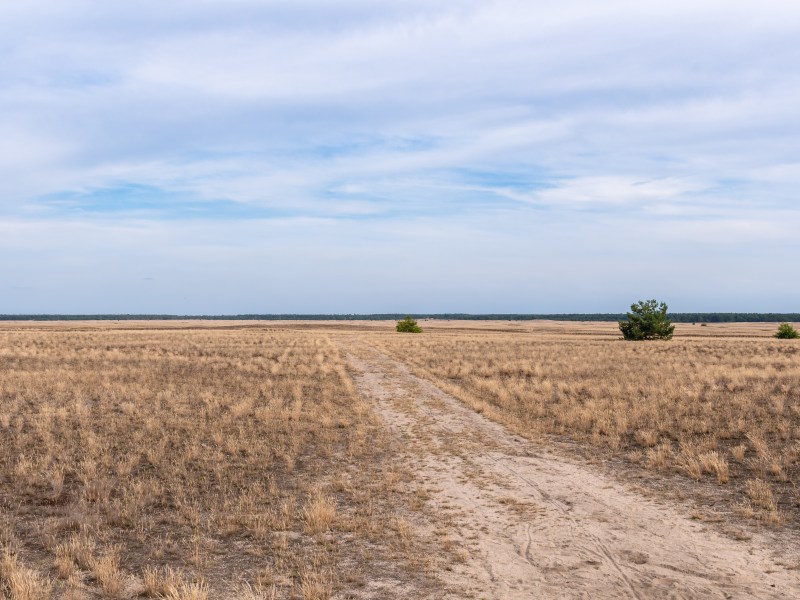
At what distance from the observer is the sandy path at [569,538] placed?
633cm

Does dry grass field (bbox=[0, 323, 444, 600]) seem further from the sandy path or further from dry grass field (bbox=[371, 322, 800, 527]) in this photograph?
dry grass field (bbox=[371, 322, 800, 527])

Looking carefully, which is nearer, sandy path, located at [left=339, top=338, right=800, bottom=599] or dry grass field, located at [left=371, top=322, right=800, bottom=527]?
sandy path, located at [left=339, top=338, right=800, bottom=599]

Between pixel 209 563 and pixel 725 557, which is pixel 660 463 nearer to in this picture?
pixel 725 557

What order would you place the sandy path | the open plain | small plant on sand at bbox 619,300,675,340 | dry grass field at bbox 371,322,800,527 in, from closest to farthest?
the sandy path < the open plain < dry grass field at bbox 371,322,800,527 < small plant on sand at bbox 619,300,675,340

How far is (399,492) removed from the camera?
9930mm

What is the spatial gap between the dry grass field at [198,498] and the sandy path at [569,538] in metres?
0.76

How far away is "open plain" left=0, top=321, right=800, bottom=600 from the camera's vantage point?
661cm

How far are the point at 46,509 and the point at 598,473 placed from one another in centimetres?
921

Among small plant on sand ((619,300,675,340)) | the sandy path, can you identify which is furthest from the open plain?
small plant on sand ((619,300,675,340))

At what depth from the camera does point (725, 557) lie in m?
7.09

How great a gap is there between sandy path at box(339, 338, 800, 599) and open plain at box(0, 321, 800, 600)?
0.11 feet

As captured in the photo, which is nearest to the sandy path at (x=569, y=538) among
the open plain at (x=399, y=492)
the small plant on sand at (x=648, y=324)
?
the open plain at (x=399, y=492)

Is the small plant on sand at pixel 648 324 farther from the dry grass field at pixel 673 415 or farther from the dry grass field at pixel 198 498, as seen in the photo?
the dry grass field at pixel 198 498

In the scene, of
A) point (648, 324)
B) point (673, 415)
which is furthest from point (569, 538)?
point (648, 324)
